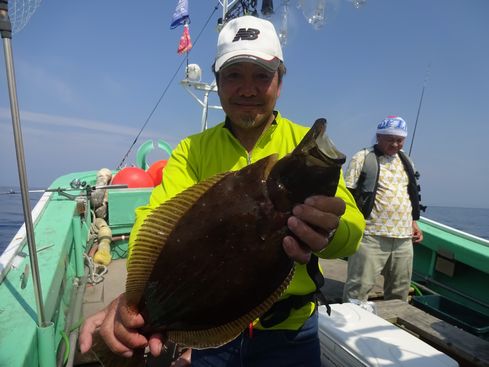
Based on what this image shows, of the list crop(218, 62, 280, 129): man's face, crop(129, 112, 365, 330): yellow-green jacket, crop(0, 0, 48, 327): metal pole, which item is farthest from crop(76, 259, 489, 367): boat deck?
crop(218, 62, 280, 129): man's face

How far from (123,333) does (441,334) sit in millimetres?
Result: 3156

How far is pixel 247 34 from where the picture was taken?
2016 mm

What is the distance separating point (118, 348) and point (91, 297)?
3815 mm

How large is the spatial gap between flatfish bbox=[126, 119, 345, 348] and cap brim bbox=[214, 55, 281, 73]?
0.60 metres

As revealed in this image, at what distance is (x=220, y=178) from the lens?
1663 millimetres

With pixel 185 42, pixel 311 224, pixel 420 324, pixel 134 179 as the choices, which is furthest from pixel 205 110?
pixel 311 224

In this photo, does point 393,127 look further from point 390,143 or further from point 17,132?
point 17,132

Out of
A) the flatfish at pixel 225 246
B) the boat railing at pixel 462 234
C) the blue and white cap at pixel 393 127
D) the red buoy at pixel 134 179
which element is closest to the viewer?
the flatfish at pixel 225 246

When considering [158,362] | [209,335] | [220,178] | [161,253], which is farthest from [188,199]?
[158,362]

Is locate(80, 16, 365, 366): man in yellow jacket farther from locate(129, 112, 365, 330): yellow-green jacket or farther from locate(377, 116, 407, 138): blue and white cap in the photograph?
locate(377, 116, 407, 138): blue and white cap

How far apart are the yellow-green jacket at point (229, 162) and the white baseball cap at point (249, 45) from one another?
402mm

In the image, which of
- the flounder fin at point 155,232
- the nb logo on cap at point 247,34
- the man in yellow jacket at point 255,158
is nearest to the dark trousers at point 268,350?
the man in yellow jacket at point 255,158

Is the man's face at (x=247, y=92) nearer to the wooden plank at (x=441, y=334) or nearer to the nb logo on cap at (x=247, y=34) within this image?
the nb logo on cap at (x=247, y=34)

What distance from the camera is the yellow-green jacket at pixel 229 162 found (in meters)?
1.96
